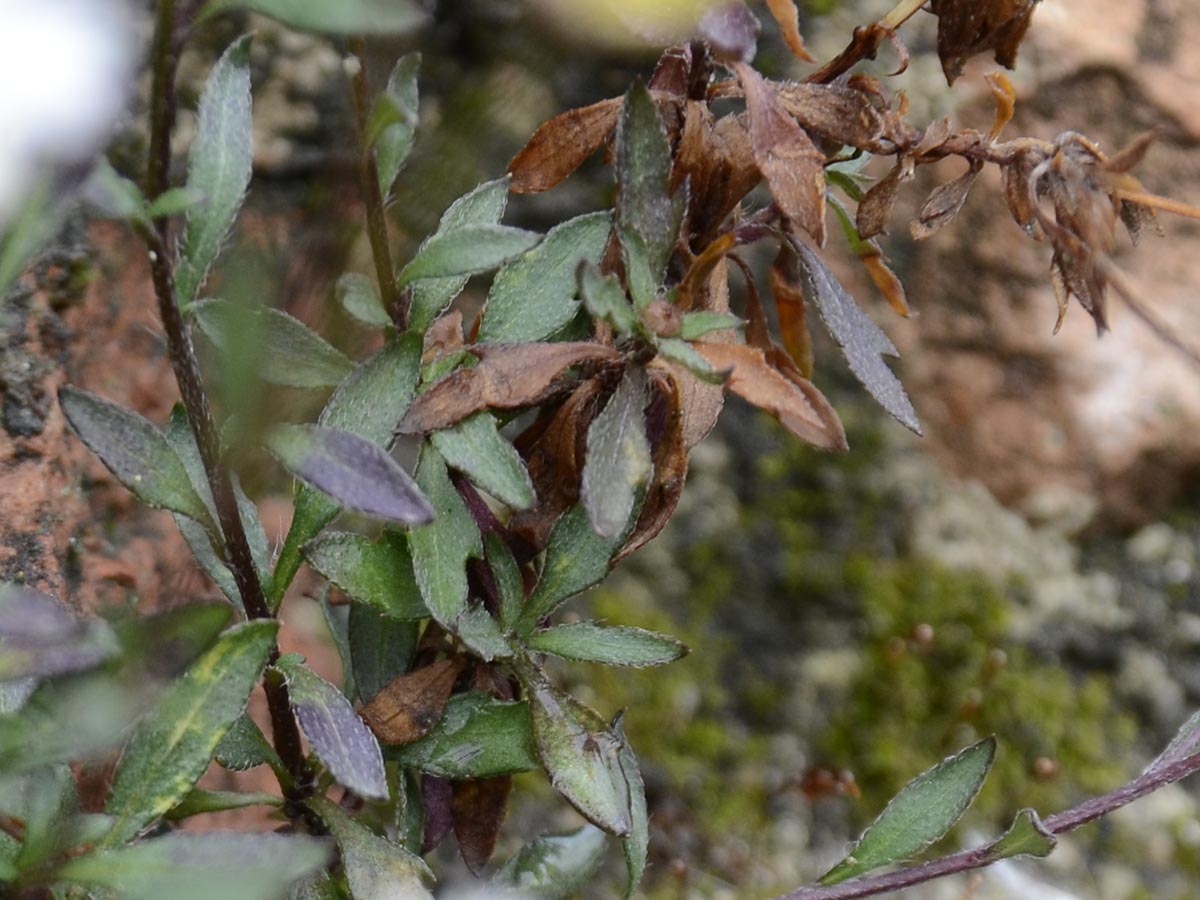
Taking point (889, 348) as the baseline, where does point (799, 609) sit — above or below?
below

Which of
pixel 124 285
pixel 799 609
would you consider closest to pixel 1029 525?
pixel 799 609

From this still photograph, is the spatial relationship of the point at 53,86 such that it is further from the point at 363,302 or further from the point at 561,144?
the point at 561,144

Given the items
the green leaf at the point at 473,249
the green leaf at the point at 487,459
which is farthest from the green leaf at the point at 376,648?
the green leaf at the point at 473,249

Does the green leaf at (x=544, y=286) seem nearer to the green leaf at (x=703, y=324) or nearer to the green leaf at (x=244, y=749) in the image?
the green leaf at (x=703, y=324)

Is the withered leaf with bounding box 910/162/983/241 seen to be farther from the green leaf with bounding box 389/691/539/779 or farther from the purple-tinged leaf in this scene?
the purple-tinged leaf

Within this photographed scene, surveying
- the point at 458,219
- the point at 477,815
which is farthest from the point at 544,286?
the point at 477,815

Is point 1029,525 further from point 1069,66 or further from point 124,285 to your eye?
point 124,285

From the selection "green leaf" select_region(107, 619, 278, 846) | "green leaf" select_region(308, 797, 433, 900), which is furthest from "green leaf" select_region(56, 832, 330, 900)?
"green leaf" select_region(308, 797, 433, 900)
